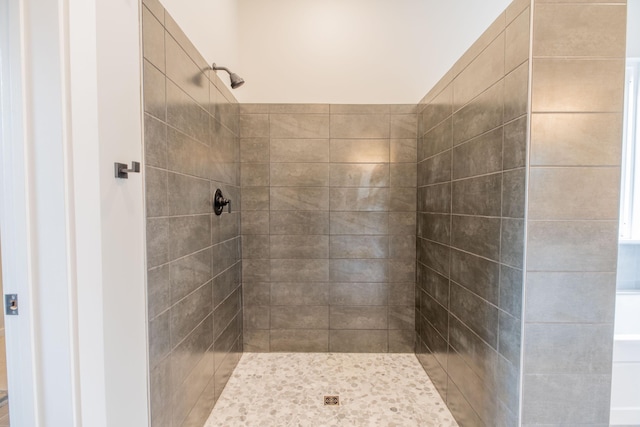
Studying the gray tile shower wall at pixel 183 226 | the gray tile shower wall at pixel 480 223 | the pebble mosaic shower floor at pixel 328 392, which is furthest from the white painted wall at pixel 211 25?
the pebble mosaic shower floor at pixel 328 392

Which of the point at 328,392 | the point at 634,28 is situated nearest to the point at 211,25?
the point at 328,392

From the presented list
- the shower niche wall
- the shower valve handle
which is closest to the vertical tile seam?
the shower niche wall

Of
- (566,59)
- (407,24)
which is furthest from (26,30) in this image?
(407,24)

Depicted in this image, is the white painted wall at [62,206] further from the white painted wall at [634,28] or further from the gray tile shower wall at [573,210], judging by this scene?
the white painted wall at [634,28]

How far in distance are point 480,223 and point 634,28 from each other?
1945 millimetres

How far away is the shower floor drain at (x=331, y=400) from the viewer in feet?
5.69

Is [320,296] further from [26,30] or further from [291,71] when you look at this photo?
[26,30]

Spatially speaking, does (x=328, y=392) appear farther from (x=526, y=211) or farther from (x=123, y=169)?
Answer: (x=123, y=169)

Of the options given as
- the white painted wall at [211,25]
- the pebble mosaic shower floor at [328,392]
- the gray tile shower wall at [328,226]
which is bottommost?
the pebble mosaic shower floor at [328,392]

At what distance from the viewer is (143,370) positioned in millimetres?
1033

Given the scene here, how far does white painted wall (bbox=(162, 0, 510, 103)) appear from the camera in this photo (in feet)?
7.68

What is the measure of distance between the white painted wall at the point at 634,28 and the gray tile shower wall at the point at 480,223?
52.4 inches

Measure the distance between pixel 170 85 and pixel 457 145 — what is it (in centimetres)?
157

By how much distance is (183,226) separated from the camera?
4.32 ft
